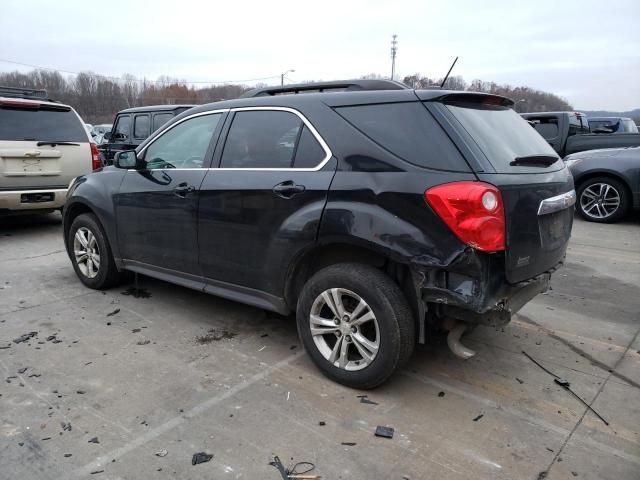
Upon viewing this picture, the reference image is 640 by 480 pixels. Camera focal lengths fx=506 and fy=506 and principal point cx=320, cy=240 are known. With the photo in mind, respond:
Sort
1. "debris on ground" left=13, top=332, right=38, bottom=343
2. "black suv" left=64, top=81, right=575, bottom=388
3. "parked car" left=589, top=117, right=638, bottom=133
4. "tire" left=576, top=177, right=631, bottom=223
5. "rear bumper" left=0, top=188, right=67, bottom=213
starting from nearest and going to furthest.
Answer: "black suv" left=64, top=81, right=575, bottom=388 < "debris on ground" left=13, top=332, right=38, bottom=343 < "rear bumper" left=0, top=188, right=67, bottom=213 < "tire" left=576, top=177, right=631, bottom=223 < "parked car" left=589, top=117, right=638, bottom=133

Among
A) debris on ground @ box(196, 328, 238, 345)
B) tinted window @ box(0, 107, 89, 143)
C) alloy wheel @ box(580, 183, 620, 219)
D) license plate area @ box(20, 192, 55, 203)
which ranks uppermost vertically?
tinted window @ box(0, 107, 89, 143)

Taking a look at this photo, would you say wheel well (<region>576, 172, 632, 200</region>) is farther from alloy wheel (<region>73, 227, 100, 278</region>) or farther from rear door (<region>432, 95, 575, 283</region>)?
alloy wheel (<region>73, 227, 100, 278</region>)

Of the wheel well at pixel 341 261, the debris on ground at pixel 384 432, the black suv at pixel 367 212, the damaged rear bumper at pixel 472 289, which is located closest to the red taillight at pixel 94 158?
the black suv at pixel 367 212

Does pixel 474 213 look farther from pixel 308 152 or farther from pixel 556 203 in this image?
pixel 308 152

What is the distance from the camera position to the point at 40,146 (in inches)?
283

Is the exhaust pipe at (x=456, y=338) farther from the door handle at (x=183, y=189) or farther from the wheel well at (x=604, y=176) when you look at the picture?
the wheel well at (x=604, y=176)

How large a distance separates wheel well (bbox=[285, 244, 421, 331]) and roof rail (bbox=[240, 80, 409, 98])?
107cm

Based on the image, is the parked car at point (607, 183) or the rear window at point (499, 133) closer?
the rear window at point (499, 133)

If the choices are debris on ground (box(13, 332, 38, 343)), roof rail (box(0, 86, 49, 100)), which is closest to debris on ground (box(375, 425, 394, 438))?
debris on ground (box(13, 332, 38, 343))

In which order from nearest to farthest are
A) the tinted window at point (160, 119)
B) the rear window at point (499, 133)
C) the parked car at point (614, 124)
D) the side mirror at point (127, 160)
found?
1. the rear window at point (499, 133)
2. the side mirror at point (127, 160)
3. the tinted window at point (160, 119)
4. the parked car at point (614, 124)

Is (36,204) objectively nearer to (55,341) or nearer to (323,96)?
(55,341)

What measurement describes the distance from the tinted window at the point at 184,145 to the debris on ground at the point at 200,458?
2.16 m

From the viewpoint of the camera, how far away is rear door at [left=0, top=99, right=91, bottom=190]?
22.8 ft

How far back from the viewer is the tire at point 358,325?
9.57ft
